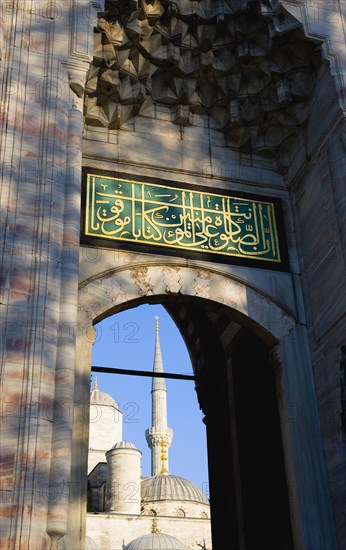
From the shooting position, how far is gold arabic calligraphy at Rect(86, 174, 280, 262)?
751cm

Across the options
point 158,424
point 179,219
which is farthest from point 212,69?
point 158,424

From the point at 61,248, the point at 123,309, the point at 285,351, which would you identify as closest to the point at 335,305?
the point at 285,351

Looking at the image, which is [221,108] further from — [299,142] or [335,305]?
[335,305]

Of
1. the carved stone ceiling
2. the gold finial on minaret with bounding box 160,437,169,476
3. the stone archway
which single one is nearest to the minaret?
the gold finial on minaret with bounding box 160,437,169,476

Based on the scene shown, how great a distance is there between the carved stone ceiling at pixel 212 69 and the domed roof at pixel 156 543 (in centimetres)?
2950

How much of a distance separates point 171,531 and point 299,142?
37906 mm

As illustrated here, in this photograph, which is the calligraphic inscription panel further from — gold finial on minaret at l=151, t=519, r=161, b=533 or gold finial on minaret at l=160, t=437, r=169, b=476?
gold finial on minaret at l=160, t=437, r=169, b=476

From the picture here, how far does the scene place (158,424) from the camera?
61125 millimetres

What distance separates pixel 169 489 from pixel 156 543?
471 inches

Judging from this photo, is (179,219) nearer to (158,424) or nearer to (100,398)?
(100,398)

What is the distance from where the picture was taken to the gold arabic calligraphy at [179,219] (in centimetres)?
751

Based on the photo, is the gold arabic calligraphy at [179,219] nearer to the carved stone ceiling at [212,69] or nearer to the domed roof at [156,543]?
the carved stone ceiling at [212,69]

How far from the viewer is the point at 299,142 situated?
8.30 meters

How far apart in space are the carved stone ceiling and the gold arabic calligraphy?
2.77 ft
